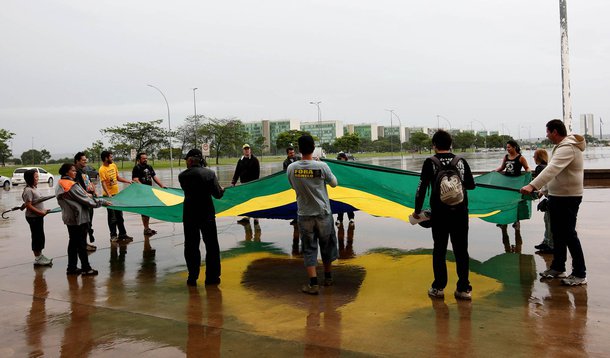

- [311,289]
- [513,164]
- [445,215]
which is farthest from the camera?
[513,164]

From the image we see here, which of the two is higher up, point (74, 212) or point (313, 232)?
point (74, 212)

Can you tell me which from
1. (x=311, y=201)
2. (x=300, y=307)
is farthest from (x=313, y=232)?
(x=300, y=307)

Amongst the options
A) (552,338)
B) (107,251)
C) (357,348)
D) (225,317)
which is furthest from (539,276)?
(107,251)

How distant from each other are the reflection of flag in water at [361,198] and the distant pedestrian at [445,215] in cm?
183

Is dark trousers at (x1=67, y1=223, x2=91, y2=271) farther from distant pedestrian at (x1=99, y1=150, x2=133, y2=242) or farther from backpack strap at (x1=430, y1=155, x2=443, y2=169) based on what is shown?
backpack strap at (x1=430, y1=155, x2=443, y2=169)

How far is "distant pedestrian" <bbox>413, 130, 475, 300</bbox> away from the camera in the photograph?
4965 millimetres

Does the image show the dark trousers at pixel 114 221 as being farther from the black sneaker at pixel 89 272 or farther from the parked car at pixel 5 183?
the parked car at pixel 5 183

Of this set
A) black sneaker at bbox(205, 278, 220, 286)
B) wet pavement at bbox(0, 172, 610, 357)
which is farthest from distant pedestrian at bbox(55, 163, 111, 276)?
black sneaker at bbox(205, 278, 220, 286)

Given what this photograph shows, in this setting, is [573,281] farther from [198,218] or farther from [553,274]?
[198,218]

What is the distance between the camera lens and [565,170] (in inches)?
209

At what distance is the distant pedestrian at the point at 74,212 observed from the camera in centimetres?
653

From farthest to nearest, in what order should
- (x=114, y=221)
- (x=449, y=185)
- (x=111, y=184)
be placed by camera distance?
1. (x=114, y=221)
2. (x=111, y=184)
3. (x=449, y=185)

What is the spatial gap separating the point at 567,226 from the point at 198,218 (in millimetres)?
4019

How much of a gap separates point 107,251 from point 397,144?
13308 centimetres
